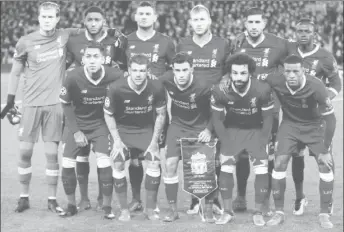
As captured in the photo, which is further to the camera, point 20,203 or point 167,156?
point 20,203

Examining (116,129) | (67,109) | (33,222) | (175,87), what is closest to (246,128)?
(175,87)

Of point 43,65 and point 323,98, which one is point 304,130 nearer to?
point 323,98

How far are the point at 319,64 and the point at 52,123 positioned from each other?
10.2ft

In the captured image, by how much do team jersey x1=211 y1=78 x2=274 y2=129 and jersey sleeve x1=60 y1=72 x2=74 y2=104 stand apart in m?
1.54

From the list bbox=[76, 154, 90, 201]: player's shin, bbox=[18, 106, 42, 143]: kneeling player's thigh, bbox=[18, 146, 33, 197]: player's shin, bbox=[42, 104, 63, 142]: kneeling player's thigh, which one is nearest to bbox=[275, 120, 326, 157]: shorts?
bbox=[76, 154, 90, 201]: player's shin

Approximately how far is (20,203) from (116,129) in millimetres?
1651

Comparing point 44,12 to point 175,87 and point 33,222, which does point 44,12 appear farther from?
point 33,222

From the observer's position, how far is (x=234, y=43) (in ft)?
25.8

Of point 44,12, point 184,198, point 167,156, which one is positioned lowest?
point 184,198

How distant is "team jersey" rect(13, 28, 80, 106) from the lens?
7.89m

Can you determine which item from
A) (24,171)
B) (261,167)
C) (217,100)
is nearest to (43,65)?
(24,171)

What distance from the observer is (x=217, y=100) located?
23.4ft

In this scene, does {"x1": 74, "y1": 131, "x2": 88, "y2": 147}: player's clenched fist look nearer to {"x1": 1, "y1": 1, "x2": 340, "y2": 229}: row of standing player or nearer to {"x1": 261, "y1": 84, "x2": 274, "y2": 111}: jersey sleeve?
{"x1": 1, "y1": 1, "x2": 340, "y2": 229}: row of standing player

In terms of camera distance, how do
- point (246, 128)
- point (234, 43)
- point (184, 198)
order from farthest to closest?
point (184, 198)
point (234, 43)
point (246, 128)
